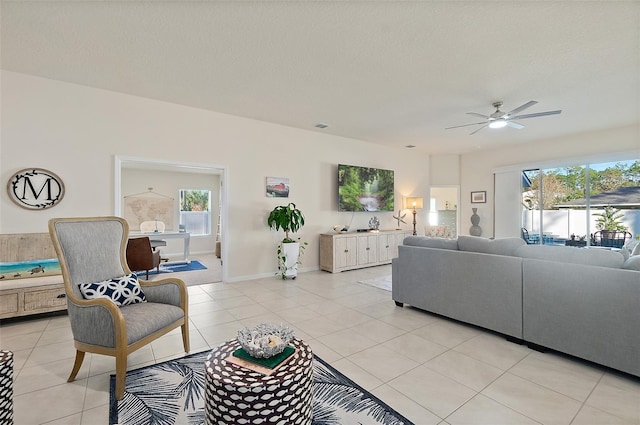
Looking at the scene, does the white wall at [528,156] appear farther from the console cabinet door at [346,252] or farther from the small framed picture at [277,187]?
the small framed picture at [277,187]

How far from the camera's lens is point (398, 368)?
7.57 feet

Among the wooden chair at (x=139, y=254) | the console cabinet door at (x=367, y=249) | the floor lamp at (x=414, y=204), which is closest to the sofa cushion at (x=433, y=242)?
the console cabinet door at (x=367, y=249)

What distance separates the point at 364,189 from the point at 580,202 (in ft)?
15.4

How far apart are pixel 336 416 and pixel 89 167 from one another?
428cm

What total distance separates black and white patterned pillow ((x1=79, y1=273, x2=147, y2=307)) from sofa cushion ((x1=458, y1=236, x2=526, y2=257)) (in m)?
3.28

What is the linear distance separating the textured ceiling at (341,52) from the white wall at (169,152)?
28 centimetres

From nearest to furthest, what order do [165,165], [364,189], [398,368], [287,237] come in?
1. [398,368]
2. [165,165]
3. [287,237]
4. [364,189]

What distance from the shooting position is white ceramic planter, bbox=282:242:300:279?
5293 millimetres

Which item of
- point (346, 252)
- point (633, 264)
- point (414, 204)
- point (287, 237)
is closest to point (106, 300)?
point (287, 237)

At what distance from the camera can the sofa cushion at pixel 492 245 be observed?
2.89m

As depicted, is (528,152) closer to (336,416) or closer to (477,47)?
(477,47)

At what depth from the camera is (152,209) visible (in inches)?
324

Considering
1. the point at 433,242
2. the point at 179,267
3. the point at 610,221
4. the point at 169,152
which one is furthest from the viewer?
the point at 179,267

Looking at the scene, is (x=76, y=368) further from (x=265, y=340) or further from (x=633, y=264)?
(x=633, y=264)
